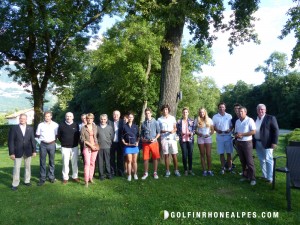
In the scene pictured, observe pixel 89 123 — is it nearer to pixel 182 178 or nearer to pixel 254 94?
pixel 182 178

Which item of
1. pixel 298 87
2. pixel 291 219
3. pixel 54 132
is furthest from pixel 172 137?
pixel 298 87

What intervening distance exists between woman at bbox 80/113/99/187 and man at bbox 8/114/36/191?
146 cm

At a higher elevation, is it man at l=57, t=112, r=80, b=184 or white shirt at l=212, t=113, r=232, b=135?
white shirt at l=212, t=113, r=232, b=135

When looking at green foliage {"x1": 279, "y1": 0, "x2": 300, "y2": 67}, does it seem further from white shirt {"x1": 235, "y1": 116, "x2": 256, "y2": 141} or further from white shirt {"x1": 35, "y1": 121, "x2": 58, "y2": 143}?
white shirt {"x1": 35, "y1": 121, "x2": 58, "y2": 143}

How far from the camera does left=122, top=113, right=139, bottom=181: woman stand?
8188mm


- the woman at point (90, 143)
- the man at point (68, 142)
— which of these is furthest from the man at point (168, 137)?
the man at point (68, 142)

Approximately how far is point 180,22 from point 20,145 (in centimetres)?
579

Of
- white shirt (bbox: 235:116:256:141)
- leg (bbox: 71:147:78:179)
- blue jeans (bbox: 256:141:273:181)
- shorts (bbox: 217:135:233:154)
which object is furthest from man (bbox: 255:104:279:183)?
leg (bbox: 71:147:78:179)

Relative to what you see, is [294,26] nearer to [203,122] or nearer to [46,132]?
[203,122]

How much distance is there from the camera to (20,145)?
7.99 m

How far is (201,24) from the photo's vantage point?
10.9 m

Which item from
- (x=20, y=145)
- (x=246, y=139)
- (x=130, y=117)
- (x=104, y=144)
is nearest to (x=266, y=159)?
(x=246, y=139)

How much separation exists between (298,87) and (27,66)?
1729 inches

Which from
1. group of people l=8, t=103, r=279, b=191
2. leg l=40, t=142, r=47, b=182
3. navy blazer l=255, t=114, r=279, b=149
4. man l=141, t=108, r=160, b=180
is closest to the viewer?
navy blazer l=255, t=114, r=279, b=149
